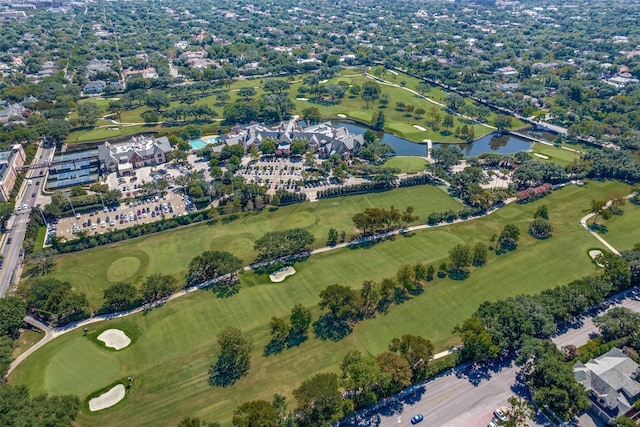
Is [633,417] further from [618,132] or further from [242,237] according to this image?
[618,132]

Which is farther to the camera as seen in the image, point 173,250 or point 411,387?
point 173,250

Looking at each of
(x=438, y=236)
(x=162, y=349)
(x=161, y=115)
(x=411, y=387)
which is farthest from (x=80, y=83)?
(x=411, y=387)

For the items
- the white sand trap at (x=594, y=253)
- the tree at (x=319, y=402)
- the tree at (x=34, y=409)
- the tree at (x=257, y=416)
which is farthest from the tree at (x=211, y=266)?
the white sand trap at (x=594, y=253)

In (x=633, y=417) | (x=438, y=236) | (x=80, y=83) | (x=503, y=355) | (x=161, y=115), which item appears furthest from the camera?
(x=80, y=83)

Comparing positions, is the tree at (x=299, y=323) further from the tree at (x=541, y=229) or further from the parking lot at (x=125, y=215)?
the tree at (x=541, y=229)

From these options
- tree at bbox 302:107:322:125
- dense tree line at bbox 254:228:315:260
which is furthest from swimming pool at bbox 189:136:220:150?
dense tree line at bbox 254:228:315:260

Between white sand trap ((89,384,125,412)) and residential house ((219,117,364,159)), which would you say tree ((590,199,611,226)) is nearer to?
residential house ((219,117,364,159))

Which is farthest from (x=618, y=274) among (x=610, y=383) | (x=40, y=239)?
(x=40, y=239)

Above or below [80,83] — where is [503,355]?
above
